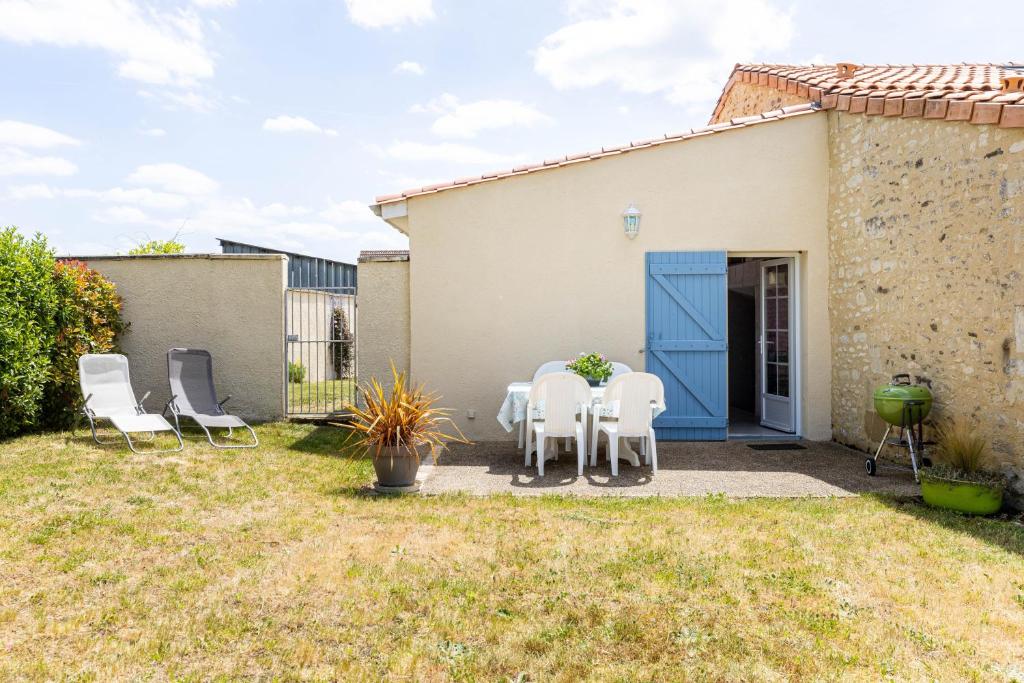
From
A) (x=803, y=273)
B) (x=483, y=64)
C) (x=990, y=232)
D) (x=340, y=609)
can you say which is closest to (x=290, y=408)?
(x=483, y=64)

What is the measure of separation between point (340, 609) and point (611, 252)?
5654mm

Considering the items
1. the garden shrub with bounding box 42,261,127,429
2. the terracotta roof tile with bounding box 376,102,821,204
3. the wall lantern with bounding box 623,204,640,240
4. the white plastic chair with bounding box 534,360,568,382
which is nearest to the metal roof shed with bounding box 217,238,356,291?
the garden shrub with bounding box 42,261,127,429

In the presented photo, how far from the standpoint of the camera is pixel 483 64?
867 cm

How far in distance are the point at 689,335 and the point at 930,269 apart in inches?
102

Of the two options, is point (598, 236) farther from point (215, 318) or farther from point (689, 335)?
point (215, 318)

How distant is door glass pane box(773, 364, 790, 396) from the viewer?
8.28 m

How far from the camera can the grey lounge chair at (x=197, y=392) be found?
6.97 meters

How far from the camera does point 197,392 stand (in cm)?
745

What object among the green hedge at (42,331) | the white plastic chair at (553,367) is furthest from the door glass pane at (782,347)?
the green hedge at (42,331)

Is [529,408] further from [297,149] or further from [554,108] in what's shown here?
[297,149]

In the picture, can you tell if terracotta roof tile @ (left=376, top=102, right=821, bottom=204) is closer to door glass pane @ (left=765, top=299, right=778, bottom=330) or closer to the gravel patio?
door glass pane @ (left=765, top=299, right=778, bottom=330)

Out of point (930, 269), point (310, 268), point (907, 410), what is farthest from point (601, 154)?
point (310, 268)

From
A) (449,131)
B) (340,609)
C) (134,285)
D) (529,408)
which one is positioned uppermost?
(449,131)

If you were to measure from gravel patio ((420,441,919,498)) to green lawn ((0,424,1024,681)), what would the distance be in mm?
413
